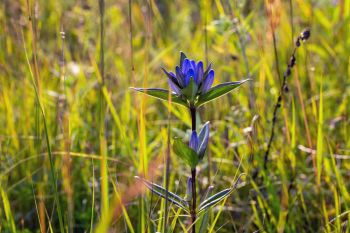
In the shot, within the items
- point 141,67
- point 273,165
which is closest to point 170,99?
point 273,165

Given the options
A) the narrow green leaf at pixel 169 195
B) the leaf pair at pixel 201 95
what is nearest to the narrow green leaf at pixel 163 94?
the leaf pair at pixel 201 95

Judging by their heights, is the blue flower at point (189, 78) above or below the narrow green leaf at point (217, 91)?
above

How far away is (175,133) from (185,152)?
3.06 ft

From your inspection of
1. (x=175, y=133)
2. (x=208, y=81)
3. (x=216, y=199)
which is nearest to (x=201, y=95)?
(x=208, y=81)

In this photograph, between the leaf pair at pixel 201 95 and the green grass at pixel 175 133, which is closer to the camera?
the leaf pair at pixel 201 95

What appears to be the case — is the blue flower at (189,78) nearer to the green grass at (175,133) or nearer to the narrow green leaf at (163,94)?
the narrow green leaf at (163,94)

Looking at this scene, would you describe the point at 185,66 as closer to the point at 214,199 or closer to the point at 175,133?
the point at 214,199

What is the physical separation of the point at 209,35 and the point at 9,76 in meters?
1.01

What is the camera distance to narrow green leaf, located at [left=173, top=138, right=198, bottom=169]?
1064 mm

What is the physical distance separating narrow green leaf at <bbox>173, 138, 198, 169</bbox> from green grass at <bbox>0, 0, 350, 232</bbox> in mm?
112

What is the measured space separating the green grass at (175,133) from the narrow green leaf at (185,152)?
0.37ft

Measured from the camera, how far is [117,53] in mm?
2863

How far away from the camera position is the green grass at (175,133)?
1406 millimetres

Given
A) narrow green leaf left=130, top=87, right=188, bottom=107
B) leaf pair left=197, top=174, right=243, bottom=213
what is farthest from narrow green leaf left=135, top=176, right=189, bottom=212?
narrow green leaf left=130, top=87, right=188, bottom=107
